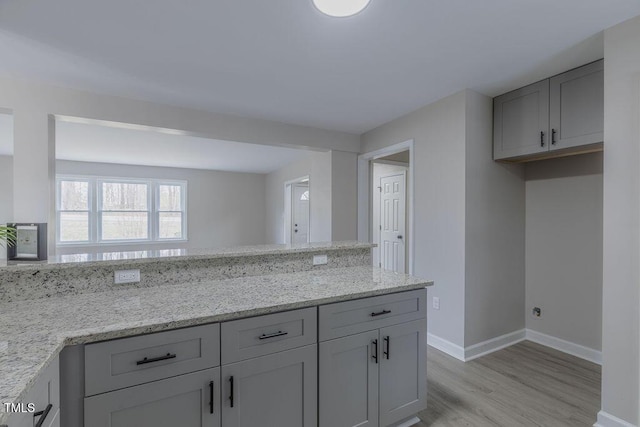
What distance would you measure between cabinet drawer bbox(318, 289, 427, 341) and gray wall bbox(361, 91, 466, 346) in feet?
3.88

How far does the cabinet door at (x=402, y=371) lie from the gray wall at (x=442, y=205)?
3.74 ft

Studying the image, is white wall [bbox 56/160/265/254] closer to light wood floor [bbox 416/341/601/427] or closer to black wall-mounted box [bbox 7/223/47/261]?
black wall-mounted box [bbox 7/223/47/261]

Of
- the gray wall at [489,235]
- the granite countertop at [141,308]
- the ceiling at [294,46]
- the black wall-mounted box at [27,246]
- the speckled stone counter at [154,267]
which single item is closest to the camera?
the granite countertop at [141,308]

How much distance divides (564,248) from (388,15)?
8.82ft

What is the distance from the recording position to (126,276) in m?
1.66

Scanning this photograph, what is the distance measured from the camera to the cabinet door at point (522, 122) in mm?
2541

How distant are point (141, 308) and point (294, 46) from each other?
1821 millimetres

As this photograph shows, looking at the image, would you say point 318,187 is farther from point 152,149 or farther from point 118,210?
point 118,210

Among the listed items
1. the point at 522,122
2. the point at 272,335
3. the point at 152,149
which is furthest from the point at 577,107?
the point at 152,149

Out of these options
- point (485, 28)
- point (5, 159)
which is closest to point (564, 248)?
point (485, 28)

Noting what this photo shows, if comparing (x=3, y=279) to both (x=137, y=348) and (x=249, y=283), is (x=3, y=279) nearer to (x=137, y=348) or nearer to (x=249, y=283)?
(x=137, y=348)

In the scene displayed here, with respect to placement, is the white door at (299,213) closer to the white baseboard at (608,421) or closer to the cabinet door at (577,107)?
the cabinet door at (577,107)

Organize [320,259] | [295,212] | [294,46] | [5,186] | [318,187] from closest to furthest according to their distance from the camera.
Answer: [294,46], [320,259], [318,187], [5,186], [295,212]

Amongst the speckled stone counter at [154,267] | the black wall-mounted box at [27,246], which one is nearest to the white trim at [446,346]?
the speckled stone counter at [154,267]
